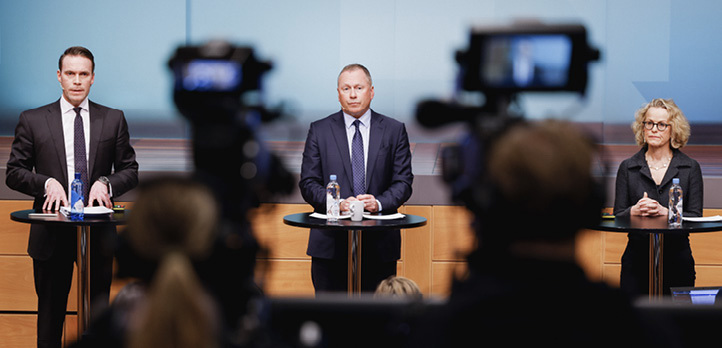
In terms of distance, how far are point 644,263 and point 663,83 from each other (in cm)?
200

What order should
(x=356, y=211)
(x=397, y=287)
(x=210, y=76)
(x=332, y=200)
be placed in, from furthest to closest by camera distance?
1. (x=332, y=200)
2. (x=356, y=211)
3. (x=397, y=287)
4. (x=210, y=76)

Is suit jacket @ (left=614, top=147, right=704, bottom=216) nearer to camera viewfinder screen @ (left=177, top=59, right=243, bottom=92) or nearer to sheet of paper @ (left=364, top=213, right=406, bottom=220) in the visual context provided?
sheet of paper @ (left=364, top=213, right=406, bottom=220)

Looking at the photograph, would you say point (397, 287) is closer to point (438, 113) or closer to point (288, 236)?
point (438, 113)

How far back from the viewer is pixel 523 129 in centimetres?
108

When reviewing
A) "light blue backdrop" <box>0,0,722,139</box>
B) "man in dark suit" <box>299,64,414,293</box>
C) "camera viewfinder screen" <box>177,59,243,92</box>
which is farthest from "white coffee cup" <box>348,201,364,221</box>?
"camera viewfinder screen" <box>177,59,243,92</box>

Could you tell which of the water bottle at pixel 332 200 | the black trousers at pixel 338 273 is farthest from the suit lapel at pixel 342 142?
the black trousers at pixel 338 273

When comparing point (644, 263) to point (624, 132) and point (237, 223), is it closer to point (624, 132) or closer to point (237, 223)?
point (624, 132)

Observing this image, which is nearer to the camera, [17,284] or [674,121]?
[674,121]

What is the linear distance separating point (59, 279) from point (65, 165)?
24.1 inches

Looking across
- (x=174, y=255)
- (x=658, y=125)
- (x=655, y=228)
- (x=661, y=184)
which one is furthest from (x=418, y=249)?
(x=174, y=255)

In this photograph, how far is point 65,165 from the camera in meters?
4.02

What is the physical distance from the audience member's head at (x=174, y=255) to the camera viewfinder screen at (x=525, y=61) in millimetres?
519

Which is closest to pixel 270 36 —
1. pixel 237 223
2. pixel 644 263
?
pixel 644 263

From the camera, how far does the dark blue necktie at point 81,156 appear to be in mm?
4020
